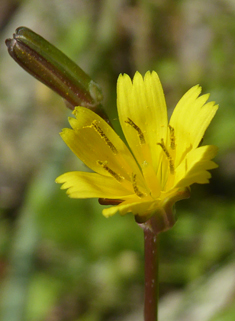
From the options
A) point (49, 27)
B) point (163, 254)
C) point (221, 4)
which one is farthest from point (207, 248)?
point (49, 27)

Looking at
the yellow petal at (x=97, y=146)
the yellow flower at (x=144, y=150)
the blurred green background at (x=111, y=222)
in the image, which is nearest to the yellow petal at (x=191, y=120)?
the yellow flower at (x=144, y=150)

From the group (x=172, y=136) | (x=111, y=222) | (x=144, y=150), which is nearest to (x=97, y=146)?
(x=144, y=150)

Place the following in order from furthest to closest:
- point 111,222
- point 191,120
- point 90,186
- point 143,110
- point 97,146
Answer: point 111,222 → point 143,110 → point 97,146 → point 191,120 → point 90,186

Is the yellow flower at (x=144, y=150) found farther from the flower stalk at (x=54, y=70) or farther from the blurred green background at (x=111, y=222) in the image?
the blurred green background at (x=111, y=222)

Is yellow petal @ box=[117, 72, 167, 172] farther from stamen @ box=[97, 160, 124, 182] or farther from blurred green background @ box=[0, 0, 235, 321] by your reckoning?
blurred green background @ box=[0, 0, 235, 321]

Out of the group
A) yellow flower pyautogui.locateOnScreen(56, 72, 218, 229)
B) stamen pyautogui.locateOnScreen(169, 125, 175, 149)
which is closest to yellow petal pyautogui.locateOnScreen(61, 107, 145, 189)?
yellow flower pyautogui.locateOnScreen(56, 72, 218, 229)

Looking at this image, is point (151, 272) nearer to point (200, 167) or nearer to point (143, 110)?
point (200, 167)
